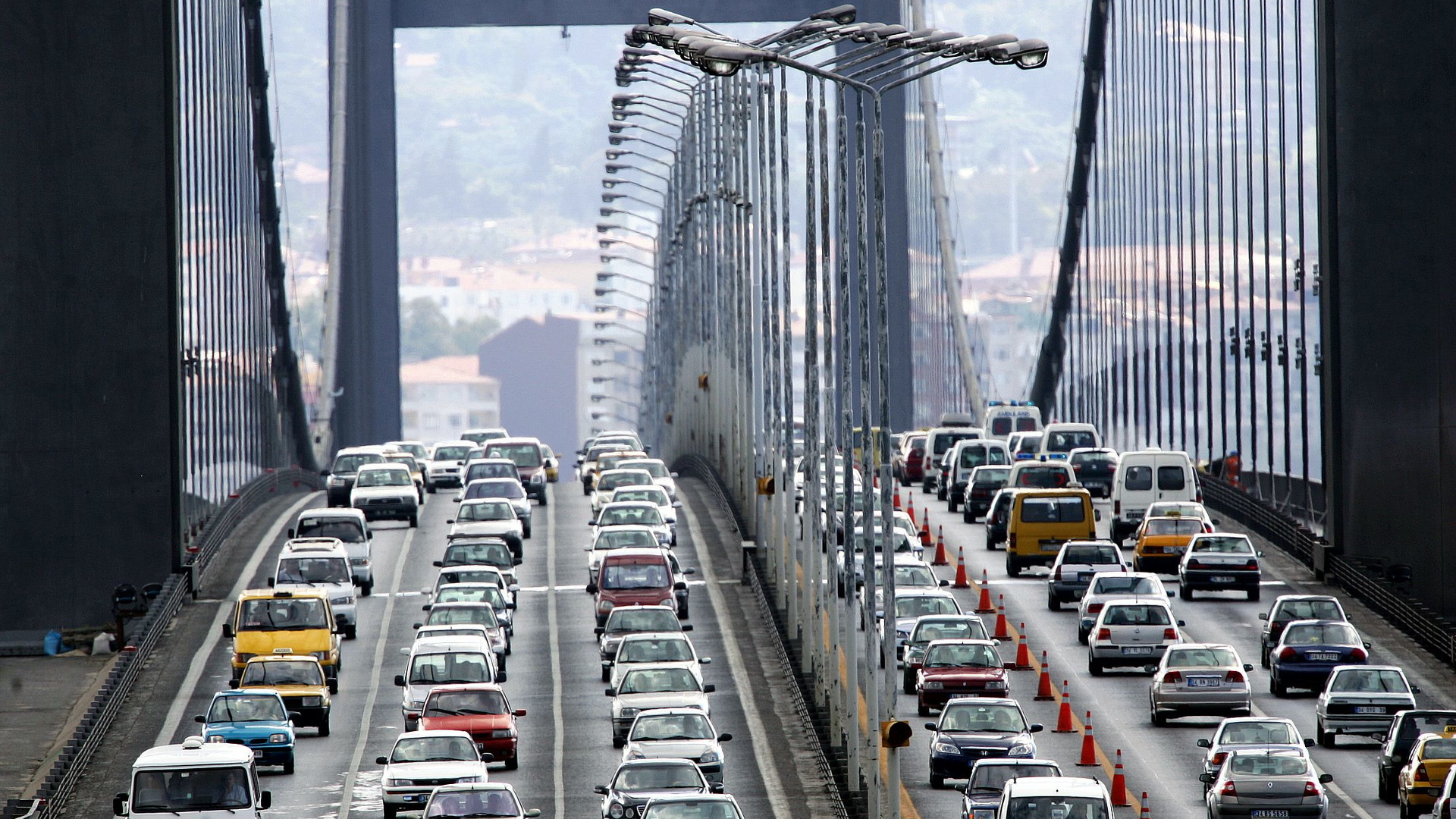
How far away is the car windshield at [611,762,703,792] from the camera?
28.1m

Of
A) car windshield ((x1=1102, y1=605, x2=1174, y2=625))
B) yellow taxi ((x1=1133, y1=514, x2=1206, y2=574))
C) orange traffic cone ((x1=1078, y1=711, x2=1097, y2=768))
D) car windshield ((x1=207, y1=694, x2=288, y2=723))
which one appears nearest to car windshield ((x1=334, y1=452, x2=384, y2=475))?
yellow taxi ((x1=1133, y1=514, x2=1206, y2=574))

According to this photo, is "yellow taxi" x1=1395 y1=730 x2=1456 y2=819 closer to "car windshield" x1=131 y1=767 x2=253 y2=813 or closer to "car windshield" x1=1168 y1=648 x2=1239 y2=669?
"car windshield" x1=1168 y1=648 x2=1239 y2=669

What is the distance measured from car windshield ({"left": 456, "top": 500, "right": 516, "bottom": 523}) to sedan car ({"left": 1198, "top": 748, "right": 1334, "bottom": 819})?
32.9m

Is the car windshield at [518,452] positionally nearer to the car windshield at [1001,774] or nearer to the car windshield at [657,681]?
the car windshield at [657,681]

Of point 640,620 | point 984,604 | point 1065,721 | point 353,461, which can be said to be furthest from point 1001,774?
point 353,461

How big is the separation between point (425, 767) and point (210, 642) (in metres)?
19.1

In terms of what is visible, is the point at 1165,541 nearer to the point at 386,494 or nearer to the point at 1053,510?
the point at 1053,510

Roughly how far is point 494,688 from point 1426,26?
101 feet

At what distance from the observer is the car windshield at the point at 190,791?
27062 millimetres

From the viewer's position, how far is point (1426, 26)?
55.9 metres

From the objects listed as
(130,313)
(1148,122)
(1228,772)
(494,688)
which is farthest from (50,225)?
(1148,122)

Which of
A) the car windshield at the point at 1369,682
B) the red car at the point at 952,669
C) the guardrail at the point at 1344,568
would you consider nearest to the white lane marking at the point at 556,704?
the red car at the point at 952,669

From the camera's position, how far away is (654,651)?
3897 centimetres

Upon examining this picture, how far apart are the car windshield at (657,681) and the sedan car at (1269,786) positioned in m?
9.90
